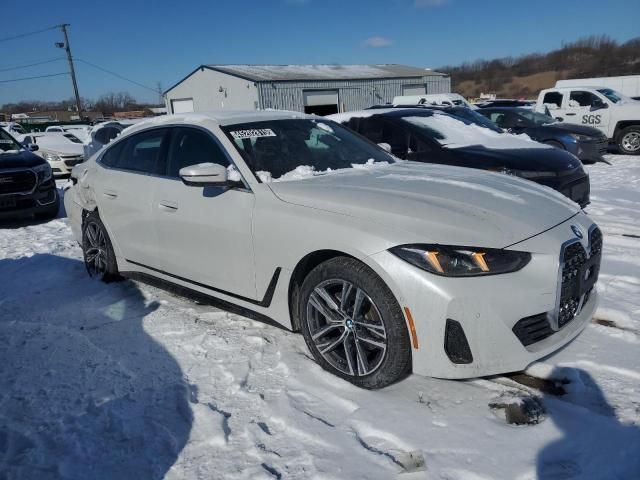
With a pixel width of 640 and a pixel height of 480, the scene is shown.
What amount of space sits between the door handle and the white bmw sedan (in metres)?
0.02

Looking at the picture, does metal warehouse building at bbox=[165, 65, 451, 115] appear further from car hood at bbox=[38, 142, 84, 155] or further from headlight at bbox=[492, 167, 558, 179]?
headlight at bbox=[492, 167, 558, 179]

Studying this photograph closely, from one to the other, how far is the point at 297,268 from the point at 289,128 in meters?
1.39

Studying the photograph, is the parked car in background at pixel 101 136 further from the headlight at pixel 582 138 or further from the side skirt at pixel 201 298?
the headlight at pixel 582 138

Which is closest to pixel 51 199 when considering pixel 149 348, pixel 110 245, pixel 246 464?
pixel 110 245

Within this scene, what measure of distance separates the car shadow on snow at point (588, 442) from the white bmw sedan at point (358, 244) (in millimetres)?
312

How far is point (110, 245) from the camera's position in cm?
449

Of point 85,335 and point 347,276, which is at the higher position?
point 347,276

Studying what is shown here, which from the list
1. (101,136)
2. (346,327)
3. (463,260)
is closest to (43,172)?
(101,136)

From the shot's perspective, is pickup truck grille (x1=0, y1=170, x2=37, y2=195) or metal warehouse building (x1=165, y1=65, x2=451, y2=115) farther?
metal warehouse building (x1=165, y1=65, x2=451, y2=115)

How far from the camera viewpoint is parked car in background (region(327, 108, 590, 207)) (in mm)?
5570

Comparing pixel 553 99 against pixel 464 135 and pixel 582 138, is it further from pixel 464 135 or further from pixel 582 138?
pixel 464 135

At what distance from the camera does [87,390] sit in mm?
2951

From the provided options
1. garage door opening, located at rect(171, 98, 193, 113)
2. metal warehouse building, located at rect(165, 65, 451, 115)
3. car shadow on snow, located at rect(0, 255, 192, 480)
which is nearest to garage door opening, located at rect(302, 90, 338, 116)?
metal warehouse building, located at rect(165, 65, 451, 115)

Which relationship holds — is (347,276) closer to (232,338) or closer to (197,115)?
(232,338)
